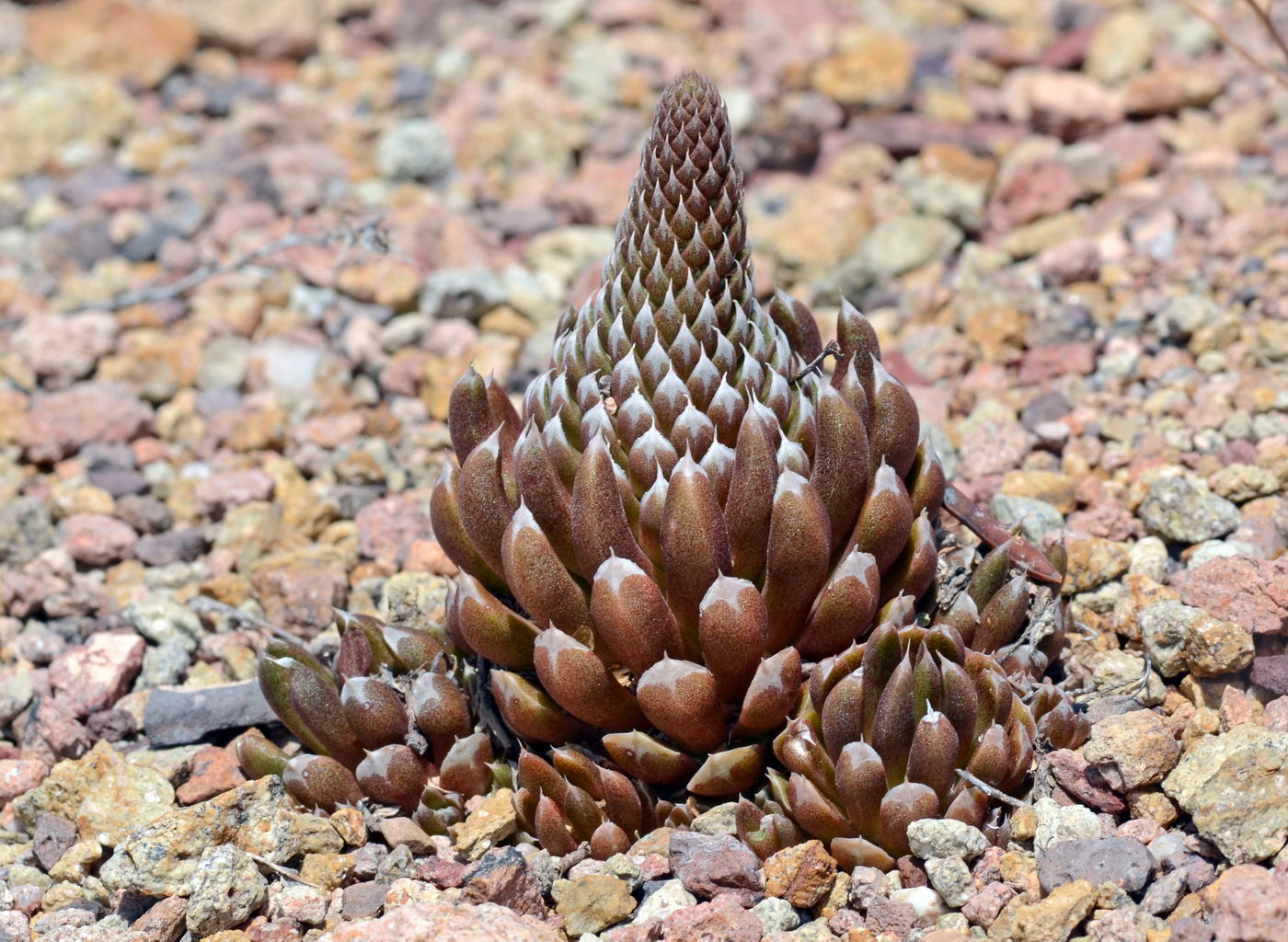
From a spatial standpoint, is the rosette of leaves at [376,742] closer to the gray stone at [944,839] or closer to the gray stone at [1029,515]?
the gray stone at [944,839]

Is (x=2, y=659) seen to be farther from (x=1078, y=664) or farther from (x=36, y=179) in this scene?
(x=36, y=179)

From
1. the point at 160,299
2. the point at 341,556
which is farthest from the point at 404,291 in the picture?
the point at 341,556

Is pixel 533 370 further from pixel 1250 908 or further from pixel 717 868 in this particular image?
pixel 1250 908

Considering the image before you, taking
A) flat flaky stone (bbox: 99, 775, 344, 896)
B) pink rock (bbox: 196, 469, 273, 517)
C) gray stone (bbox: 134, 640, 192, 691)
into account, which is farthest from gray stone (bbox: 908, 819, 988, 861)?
pink rock (bbox: 196, 469, 273, 517)

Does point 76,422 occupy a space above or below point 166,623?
above

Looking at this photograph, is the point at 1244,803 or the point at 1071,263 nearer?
the point at 1244,803

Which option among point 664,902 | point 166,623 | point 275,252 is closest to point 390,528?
point 166,623
